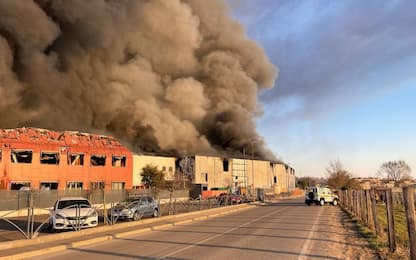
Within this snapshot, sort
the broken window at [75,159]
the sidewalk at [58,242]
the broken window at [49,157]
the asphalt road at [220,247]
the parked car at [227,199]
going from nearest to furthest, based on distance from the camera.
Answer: the asphalt road at [220,247] < the sidewalk at [58,242] < the parked car at [227,199] < the broken window at [49,157] < the broken window at [75,159]

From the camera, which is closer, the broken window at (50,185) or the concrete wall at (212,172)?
the broken window at (50,185)

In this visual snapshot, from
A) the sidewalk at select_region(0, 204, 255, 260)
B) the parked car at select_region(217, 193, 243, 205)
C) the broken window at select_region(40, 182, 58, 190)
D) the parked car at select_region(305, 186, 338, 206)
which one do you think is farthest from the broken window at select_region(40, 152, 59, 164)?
the sidewalk at select_region(0, 204, 255, 260)

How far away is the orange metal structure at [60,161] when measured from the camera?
3281 cm

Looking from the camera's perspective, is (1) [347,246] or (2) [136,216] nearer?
(1) [347,246]

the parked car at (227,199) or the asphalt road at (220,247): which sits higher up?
the parked car at (227,199)

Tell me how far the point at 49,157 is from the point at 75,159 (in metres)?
2.67

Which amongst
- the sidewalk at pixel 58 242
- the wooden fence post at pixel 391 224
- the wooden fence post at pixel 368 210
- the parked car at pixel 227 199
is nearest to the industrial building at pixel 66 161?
the parked car at pixel 227 199

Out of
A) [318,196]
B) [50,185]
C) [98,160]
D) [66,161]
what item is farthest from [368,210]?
[98,160]

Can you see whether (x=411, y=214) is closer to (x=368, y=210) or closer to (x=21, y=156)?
(x=368, y=210)

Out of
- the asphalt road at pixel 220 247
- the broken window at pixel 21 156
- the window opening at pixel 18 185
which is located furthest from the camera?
the broken window at pixel 21 156

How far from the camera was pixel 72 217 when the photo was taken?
14.5 meters

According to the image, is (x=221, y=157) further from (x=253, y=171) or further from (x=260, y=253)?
(x=260, y=253)

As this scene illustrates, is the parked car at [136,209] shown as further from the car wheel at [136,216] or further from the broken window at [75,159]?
the broken window at [75,159]

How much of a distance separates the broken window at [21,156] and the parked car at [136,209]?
16931 mm
